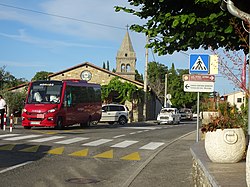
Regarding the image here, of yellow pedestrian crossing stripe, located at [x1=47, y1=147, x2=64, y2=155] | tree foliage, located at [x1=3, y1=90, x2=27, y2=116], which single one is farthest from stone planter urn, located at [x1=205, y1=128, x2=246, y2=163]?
tree foliage, located at [x1=3, y1=90, x2=27, y2=116]

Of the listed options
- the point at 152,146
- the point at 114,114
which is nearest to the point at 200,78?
the point at 152,146

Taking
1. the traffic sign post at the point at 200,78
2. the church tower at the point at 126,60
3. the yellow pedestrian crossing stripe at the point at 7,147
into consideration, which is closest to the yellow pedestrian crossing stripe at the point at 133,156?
the traffic sign post at the point at 200,78

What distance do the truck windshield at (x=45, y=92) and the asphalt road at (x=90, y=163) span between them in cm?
702

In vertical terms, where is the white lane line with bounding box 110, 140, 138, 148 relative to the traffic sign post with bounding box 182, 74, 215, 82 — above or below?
below

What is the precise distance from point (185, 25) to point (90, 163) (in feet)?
16.0

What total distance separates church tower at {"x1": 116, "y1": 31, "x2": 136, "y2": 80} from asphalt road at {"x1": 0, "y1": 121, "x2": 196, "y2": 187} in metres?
52.8

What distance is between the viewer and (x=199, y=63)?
12.3m

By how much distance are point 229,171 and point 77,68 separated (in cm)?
4354

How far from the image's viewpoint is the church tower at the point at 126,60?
68594mm

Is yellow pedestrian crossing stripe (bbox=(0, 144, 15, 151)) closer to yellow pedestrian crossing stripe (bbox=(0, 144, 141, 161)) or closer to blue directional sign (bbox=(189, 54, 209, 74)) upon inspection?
yellow pedestrian crossing stripe (bbox=(0, 144, 141, 161))

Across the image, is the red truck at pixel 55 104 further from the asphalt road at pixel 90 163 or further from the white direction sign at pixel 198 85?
the white direction sign at pixel 198 85

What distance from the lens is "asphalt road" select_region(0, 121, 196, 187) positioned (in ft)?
27.6

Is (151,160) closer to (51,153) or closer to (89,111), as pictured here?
(51,153)

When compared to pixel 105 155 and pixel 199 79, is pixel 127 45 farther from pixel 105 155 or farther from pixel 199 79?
pixel 105 155
